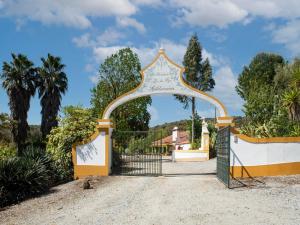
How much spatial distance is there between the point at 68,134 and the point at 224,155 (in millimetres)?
7326

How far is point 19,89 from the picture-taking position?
32531 millimetres

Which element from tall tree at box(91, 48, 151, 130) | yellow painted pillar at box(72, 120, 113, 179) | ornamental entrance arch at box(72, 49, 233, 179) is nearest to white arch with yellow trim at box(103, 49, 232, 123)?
ornamental entrance arch at box(72, 49, 233, 179)

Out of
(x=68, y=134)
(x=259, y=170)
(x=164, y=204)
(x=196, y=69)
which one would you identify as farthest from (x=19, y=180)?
(x=196, y=69)

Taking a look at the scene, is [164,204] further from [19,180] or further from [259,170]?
[259,170]

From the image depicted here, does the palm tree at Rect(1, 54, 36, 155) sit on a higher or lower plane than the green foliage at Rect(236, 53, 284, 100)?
lower

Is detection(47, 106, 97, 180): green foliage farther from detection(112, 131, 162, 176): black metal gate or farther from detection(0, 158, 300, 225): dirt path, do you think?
detection(0, 158, 300, 225): dirt path

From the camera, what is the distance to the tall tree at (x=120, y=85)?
34.9m

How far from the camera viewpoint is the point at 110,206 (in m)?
11.1

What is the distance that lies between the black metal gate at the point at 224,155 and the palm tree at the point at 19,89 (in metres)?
21.3

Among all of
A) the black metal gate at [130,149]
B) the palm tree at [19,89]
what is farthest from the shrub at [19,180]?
the palm tree at [19,89]

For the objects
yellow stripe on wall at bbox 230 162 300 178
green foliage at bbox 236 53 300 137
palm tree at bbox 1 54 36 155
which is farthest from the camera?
palm tree at bbox 1 54 36 155

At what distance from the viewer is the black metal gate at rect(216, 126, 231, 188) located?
1280 centimetres

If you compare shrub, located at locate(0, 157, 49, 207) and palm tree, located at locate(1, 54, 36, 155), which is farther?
palm tree, located at locate(1, 54, 36, 155)

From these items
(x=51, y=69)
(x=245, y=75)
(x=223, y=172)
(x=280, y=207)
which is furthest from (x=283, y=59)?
(x=280, y=207)
